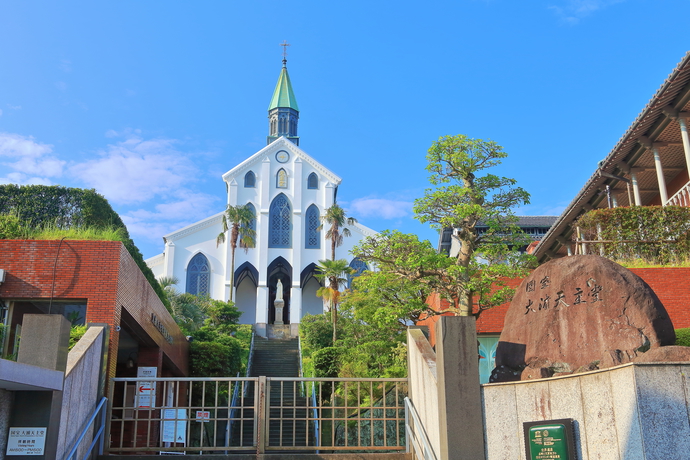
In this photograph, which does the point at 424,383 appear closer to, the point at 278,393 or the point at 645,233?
the point at 645,233

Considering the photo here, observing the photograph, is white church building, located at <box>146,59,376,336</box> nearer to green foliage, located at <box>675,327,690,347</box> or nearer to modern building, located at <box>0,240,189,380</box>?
modern building, located at <box>0,240,189,380</box>

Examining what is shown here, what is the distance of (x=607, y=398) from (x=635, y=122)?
519 inches

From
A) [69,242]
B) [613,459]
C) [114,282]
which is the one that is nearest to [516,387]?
[613,459]

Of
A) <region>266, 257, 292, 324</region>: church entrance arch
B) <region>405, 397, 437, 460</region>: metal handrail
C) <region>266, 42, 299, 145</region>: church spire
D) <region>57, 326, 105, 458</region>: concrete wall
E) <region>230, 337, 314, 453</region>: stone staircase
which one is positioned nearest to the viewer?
<region>405, 397, 437, 460</region>: metal handrail

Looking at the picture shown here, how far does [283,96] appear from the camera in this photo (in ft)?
197

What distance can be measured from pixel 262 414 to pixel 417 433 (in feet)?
7.16

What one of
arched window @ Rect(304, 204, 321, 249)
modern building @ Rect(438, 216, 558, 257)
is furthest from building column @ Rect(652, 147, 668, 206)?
arched window @ Rect(304, 204, 321, 249)

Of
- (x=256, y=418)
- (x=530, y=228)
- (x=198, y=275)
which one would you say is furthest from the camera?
(x=198, y=275)

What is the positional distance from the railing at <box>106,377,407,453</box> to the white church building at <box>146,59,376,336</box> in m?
19.9

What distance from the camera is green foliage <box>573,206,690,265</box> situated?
16.5 metres

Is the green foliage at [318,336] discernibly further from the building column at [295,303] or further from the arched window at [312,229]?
the arched window at [312,229]

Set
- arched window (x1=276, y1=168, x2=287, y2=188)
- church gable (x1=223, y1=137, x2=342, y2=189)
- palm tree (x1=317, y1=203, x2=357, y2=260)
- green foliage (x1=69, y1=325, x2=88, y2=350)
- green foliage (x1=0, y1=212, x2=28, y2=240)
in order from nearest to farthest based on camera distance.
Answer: green foliage (x1=69, y1=325, x2=88, y2=350)
green foliage (x1=0, y1=212, x2=28, y2=240)
palm tree (x1=317, y1=203, x2=357, y2=260)
church gable (x1=223, y1=137, x2=342, y2=189)
arched window (x1=276, y1=168, x2=287, y2=188)

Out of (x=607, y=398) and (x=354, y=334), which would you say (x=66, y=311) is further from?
(x=354, y=334)

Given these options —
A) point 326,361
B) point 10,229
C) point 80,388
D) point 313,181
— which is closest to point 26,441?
point 80,388
